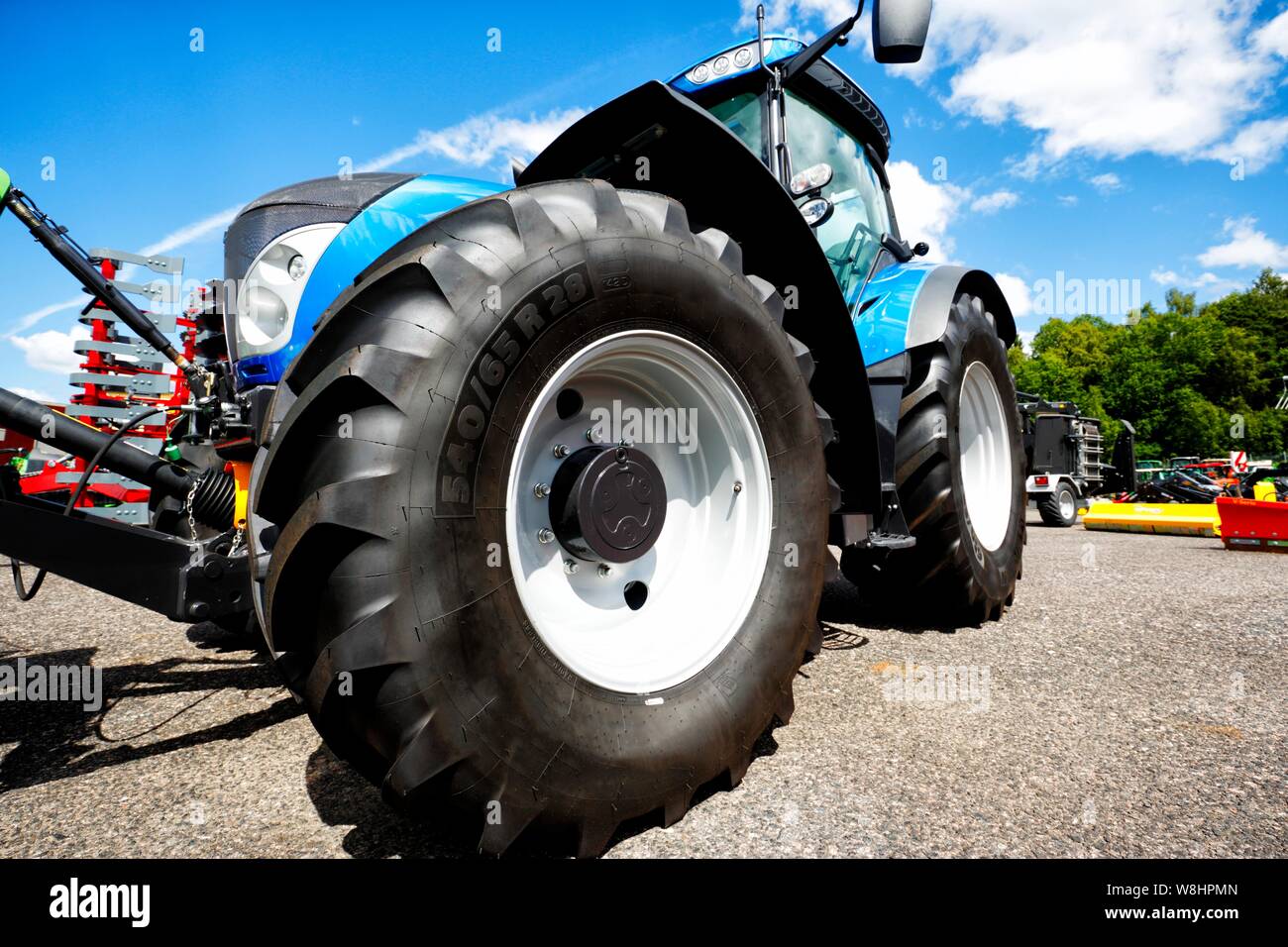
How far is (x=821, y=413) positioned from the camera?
7.38 ft

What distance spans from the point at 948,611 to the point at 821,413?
1931mm

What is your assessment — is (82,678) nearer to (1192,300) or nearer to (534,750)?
(534,750)

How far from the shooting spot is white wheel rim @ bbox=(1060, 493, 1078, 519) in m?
12.4

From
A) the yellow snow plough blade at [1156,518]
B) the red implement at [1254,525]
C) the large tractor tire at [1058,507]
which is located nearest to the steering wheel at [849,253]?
the red implement at [1254,525]

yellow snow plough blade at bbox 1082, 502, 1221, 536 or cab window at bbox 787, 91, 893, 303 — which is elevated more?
cab window at bbox 787, 91, 893, 303

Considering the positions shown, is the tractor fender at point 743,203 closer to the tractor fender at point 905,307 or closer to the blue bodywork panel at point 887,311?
the blue bodywork panel at point 887,311

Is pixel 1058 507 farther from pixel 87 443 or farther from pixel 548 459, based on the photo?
pixel 87 443

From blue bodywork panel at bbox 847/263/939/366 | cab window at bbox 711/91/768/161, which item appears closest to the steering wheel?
blue bodywork panel at bbox 847/263/939/366

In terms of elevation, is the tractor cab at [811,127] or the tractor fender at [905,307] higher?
the tractor cab at [811,127]

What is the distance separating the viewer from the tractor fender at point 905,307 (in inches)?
134

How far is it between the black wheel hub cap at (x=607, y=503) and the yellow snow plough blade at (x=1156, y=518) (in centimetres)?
967

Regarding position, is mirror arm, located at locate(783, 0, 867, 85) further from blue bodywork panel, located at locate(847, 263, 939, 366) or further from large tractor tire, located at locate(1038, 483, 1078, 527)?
large tractor tire, located at locate(1038, 483, 1078, 527)

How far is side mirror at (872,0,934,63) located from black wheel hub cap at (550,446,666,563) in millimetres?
1504
